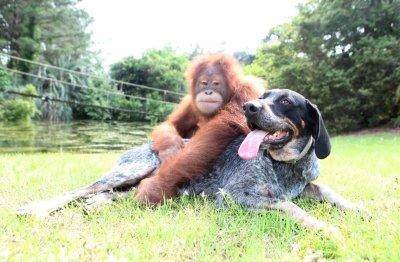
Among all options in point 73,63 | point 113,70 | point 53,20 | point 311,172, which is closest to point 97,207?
point 311,172

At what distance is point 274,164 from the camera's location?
4.45m

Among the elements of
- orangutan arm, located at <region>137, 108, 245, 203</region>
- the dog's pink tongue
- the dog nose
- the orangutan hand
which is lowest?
the orangutan hand

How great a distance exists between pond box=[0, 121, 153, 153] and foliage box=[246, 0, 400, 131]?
28.1 feet

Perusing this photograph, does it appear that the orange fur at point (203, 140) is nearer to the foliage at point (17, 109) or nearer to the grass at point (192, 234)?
the grass at point (192, 234)

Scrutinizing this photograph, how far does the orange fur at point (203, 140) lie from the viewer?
480 centimetres

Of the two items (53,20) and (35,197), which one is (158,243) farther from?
(53,20)

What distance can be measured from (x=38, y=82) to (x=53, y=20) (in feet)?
16.2

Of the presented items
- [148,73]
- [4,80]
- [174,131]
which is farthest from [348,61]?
[148,73]

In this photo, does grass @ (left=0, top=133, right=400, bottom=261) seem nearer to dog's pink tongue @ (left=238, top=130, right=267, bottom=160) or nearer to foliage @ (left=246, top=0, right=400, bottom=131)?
dog's pink tongue @ (left=238, top=130, right=267, bottom=160)

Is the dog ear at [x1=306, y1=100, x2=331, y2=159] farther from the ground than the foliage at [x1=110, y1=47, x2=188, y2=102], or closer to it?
farther from the ground

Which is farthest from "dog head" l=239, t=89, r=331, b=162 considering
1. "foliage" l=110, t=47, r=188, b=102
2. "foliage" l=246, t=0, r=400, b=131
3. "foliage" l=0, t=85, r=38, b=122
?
"foliage" l=110, t=47, r=188, b=102

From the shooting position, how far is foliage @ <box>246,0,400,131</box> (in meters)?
22.9

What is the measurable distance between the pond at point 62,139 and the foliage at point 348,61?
8573 mm

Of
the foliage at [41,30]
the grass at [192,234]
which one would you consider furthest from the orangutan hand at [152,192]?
the foliage at [41,30]
